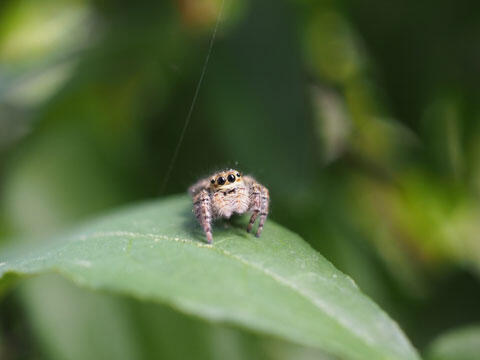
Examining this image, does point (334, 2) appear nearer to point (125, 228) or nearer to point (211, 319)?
point (125, 228)

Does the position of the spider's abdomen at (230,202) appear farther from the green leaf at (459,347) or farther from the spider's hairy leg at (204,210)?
the green leaf at (459,347)

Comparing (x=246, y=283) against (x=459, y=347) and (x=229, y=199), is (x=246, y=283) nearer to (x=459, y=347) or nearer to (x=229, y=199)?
(x=229, y=199)

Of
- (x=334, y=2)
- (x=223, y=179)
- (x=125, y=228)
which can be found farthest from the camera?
(x=334, y=2)

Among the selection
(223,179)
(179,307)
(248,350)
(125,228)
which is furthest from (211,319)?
(248,350)

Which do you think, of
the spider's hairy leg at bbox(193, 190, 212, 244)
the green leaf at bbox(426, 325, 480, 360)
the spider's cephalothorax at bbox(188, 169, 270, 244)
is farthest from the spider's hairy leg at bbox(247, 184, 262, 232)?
the green leaf at bbox(426, 325, 480, 360)

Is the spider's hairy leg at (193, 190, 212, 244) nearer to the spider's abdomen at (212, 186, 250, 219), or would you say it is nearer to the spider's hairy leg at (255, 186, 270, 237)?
the spider's abdomen at (212, 186, 250, 219)

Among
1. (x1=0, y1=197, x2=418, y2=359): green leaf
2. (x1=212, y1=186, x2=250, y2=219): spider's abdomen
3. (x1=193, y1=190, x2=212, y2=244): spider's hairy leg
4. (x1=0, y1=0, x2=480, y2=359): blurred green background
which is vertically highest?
(x1=0, y1=0, x2=480, y2=359): blurred green background
